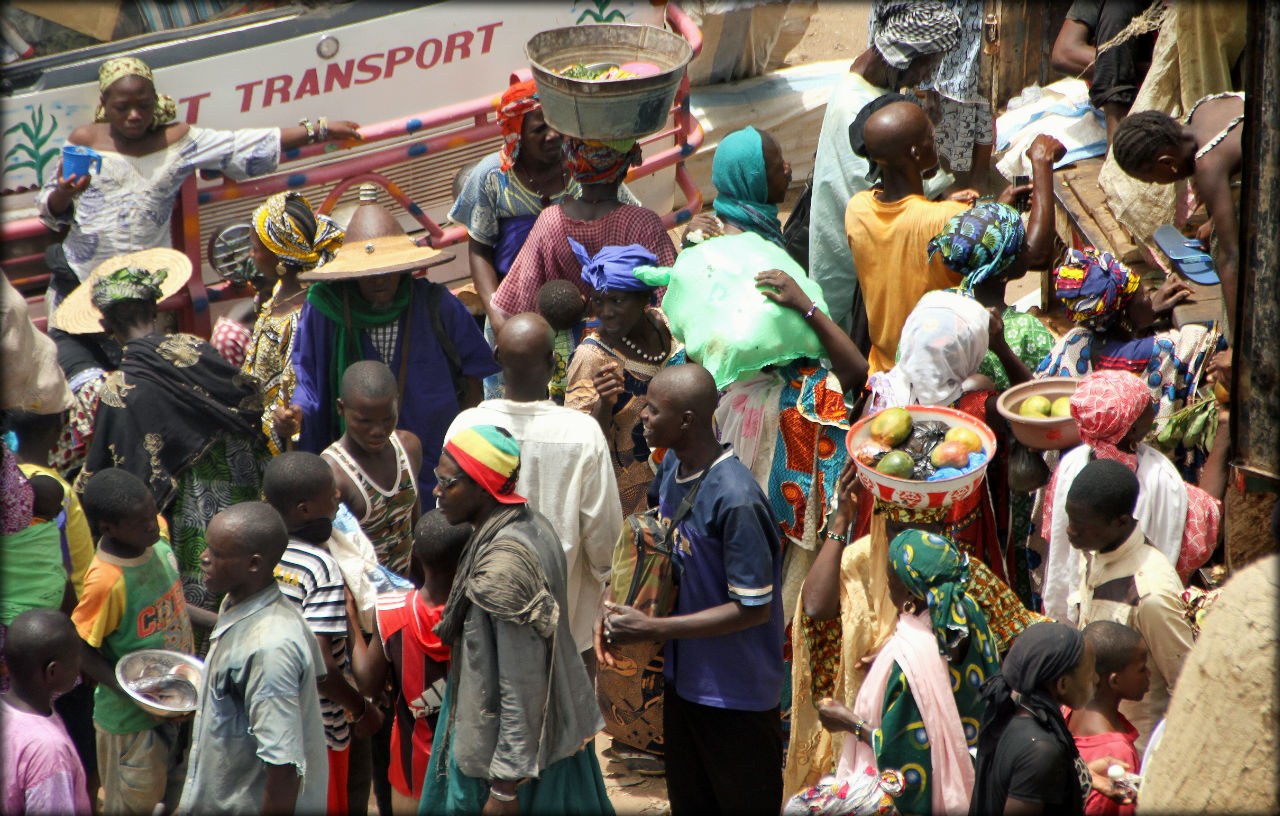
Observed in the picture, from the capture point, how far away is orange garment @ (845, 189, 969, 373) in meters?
4.82

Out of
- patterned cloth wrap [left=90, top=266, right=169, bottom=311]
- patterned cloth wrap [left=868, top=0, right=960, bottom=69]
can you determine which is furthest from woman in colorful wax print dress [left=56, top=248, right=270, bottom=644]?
patterned cloth wrap [left=868, top=0, right=960, bottom=69]

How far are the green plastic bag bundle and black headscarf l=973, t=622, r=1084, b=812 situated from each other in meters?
1.65

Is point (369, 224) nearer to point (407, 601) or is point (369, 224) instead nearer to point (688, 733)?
point (407, 601)

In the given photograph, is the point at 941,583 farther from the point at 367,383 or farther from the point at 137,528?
the point at 137,528

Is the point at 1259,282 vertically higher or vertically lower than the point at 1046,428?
higher

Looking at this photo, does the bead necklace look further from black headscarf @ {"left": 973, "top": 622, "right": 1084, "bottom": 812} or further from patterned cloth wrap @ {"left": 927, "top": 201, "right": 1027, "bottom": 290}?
black headscarf @ {"left": 973, "top": 622, "right": 1084, "bottom": 812}

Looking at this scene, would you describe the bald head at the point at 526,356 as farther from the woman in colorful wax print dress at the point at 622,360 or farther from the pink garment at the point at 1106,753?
the pink garment at the point at 1106,753

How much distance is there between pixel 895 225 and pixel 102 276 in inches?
141

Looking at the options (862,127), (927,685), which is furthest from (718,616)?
(862,127)

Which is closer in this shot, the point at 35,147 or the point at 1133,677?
the point at 1133,677

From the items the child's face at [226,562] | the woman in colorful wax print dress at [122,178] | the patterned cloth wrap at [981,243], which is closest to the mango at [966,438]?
the patterned cloth wrap at [981,243]

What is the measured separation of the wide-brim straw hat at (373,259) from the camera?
5.10 metres

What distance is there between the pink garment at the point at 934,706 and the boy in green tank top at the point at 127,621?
244 centimetres

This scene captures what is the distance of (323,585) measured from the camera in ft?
12.2
